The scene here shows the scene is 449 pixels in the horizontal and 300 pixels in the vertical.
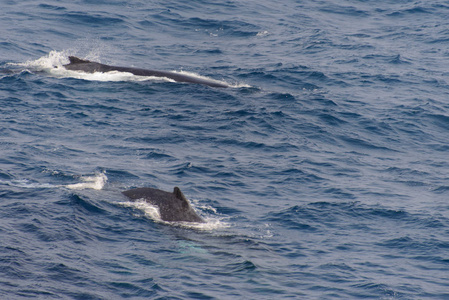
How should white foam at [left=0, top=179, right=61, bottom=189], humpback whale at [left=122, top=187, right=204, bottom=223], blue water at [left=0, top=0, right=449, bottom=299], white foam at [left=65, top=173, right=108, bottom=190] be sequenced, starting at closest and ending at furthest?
blue water at [left=0, top=0, right=449, bottom=299]
humpback whale at [left=122, top=187, right=204, bottom=223]
white foam at [left=0, top=179, right=61, bottom=189]
white foam at [left=65, top=173, right=108, bottom=190]

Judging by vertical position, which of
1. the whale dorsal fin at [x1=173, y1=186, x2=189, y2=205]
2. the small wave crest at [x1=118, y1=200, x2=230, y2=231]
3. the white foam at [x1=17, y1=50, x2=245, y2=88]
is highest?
the white foam at [x1=17, y1=50, x2=245, y2=88]

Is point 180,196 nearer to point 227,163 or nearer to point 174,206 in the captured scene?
point 174,206

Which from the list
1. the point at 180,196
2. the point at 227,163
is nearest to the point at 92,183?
the point at 180,196

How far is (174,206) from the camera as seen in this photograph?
68.0 ft

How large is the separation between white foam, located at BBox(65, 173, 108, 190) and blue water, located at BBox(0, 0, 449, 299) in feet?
0.37

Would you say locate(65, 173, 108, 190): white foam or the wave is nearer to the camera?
the wave

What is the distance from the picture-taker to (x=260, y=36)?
4959cm

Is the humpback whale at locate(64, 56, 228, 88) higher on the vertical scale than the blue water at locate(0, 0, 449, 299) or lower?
higher

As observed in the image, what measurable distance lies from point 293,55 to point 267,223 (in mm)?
24835

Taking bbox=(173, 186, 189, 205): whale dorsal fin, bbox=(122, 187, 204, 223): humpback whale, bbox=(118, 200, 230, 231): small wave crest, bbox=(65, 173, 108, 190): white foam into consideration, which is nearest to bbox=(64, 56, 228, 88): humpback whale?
bbox=(65, 173, 108, 190): white foam

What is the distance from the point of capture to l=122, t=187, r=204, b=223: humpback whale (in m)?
20.5

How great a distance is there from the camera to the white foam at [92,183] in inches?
878

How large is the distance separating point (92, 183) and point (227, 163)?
5.88m

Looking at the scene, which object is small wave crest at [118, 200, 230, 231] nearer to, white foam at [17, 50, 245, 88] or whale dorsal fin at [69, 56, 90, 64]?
white foam at [17, 50, 245, 88]
